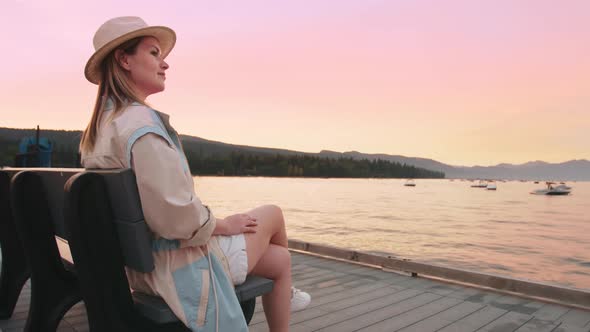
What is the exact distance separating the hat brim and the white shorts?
0.91 meters

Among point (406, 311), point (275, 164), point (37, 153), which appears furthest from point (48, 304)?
point (275, 164)

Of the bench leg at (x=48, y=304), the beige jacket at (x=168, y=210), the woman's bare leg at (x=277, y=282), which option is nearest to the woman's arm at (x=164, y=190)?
the beige jacket at (x=168, y=210)

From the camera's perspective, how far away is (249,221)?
1.95m

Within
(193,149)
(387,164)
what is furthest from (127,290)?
(387,164)

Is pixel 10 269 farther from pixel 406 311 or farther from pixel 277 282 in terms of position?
pixel 406 311

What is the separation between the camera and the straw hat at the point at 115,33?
5.60ft

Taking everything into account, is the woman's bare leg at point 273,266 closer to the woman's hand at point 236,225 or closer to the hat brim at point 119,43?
the woman's hand at point 236,225

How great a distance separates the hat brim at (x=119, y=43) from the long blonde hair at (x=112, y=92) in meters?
0.04

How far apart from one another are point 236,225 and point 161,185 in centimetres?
53

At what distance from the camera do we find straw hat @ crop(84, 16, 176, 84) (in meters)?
1.71

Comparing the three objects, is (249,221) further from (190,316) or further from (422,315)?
(422,315)

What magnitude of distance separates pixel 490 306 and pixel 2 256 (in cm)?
389

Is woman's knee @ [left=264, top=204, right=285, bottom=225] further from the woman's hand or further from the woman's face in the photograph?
the woman's face

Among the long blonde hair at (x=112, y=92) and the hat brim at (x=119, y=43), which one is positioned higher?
the hat brim at (x=119, y=43)
